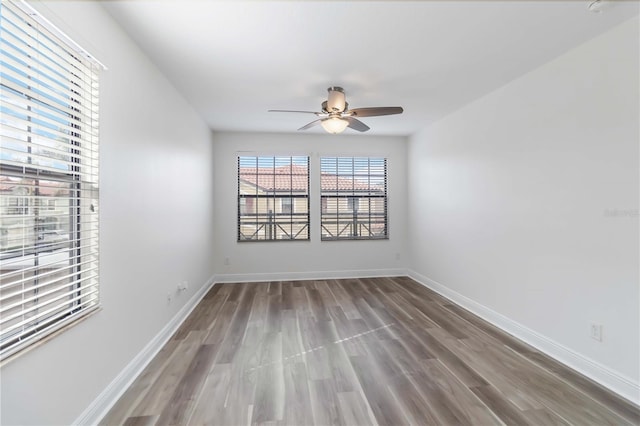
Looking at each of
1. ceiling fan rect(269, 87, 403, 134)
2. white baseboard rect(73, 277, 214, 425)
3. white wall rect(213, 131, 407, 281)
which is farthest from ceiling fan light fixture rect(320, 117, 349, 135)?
white baseboard rect(73, 277, 214, 425)

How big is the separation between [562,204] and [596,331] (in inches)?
40.1

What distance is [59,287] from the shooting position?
4.69ft

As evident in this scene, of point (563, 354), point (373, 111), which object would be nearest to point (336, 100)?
point (373, 111)

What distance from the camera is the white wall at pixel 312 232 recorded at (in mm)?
4750

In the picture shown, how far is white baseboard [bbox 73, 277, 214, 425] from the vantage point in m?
1.62

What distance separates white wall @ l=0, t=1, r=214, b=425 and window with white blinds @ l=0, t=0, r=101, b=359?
82mm

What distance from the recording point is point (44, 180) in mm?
1351

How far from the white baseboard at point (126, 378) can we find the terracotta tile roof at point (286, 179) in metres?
2.49

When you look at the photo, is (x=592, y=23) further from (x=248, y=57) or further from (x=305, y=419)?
(x=305, y=419)

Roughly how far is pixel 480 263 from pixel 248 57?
3.35 metres

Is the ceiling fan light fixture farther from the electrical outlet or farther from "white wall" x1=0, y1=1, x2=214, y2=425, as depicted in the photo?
the electrical outlet

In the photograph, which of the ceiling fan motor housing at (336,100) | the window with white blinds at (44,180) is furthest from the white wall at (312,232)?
the window with white blinds at (44,180)

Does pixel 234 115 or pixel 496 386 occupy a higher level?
pixel 234 115

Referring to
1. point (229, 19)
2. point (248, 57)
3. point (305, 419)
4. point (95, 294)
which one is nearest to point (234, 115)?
point (248, 57)
